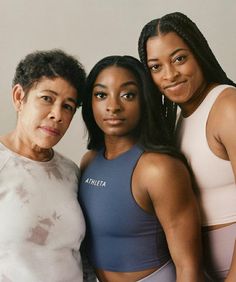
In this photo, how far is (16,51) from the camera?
6.29 feet

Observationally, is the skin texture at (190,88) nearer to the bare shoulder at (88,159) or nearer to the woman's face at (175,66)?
the woman's face at (175,66)

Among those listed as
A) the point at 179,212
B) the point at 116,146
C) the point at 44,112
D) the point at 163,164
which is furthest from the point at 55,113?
the point at 179,212

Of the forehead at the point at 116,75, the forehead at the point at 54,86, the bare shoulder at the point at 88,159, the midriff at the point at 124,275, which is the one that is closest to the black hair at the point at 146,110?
the forehead at the point at 116,75

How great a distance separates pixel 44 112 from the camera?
1.24 meters

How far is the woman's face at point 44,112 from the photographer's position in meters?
1.24

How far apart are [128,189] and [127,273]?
259 mm

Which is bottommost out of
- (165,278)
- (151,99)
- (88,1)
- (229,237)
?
(165,278)

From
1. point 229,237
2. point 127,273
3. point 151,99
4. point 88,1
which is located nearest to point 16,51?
point 88,1

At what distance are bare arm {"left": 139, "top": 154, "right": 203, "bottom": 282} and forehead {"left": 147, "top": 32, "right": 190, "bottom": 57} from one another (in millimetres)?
315

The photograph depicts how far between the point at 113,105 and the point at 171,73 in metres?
0.19

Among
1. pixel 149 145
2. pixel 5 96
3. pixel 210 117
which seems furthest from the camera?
pixel 5 96

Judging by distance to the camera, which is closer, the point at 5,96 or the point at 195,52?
the point at 195,52

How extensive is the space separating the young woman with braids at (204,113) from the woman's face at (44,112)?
277mm

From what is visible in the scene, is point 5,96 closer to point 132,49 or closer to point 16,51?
point 16,51
